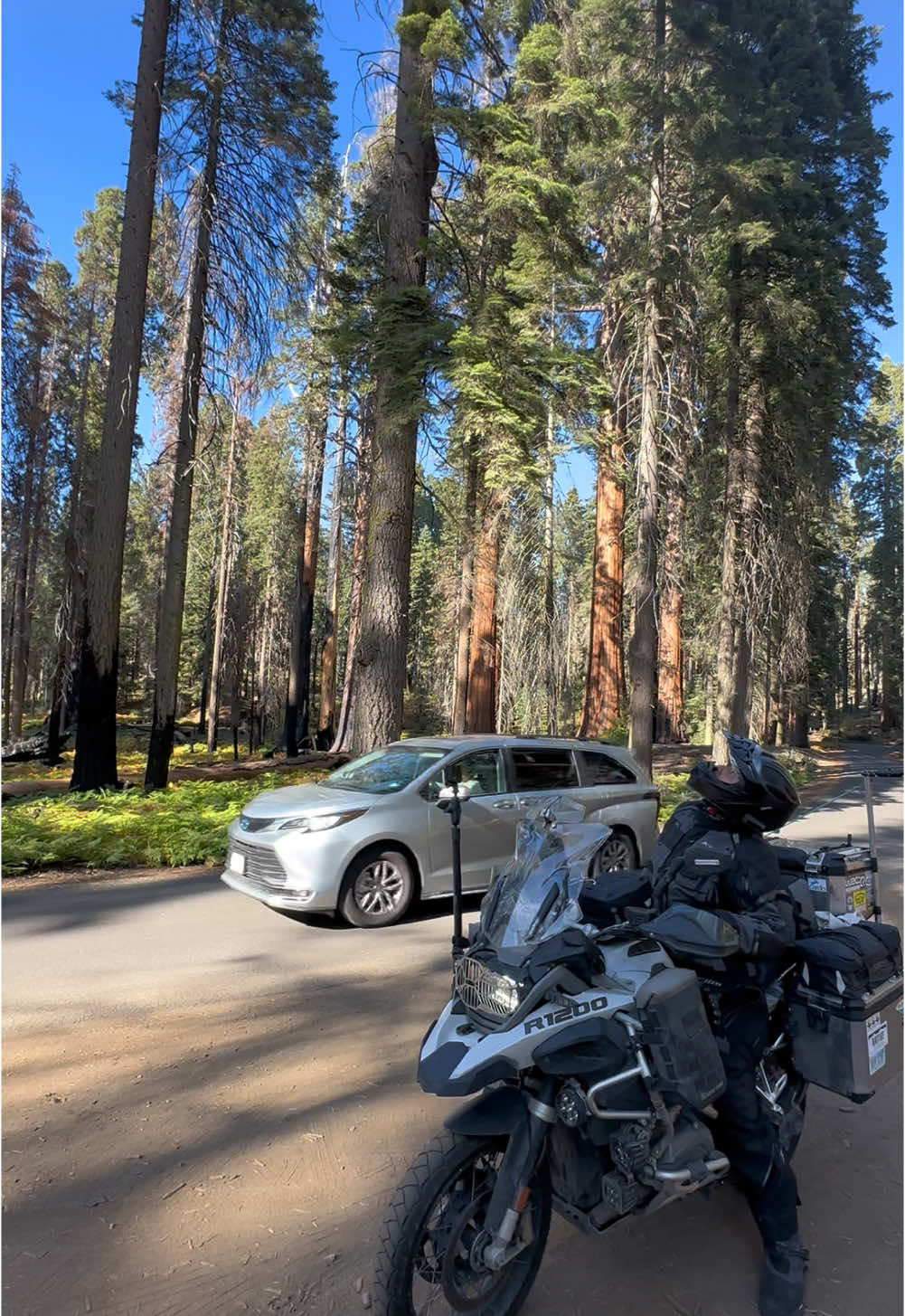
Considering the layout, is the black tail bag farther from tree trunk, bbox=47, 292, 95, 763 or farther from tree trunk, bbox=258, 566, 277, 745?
tree trunk, bbox=258, 566, 277, 745

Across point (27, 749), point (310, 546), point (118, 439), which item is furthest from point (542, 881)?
point (310, 546)

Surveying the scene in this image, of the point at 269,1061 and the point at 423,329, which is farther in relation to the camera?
the point at 423,329

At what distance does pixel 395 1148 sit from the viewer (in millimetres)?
3424

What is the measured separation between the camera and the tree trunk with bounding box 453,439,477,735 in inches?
717

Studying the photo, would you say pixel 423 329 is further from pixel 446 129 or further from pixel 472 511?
pixel 472 511

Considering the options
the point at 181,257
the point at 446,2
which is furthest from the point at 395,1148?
the point at 181,257

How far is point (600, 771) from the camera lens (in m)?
8.71

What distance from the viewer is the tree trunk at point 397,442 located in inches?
475

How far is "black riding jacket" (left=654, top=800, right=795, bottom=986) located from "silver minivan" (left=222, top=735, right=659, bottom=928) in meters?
4.09

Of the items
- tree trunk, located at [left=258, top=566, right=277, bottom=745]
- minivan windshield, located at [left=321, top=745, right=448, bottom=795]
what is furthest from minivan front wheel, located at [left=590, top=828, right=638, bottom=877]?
tree trunk, located at [left=258, top=566, right=277, bottom=745]

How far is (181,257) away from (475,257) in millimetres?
5819

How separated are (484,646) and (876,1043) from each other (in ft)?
58.7

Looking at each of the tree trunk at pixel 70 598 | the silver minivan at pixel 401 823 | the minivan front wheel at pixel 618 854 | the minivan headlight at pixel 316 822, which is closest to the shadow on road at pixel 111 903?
the silver minivan at pixel 401 823

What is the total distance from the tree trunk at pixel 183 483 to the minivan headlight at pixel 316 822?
9248mm
